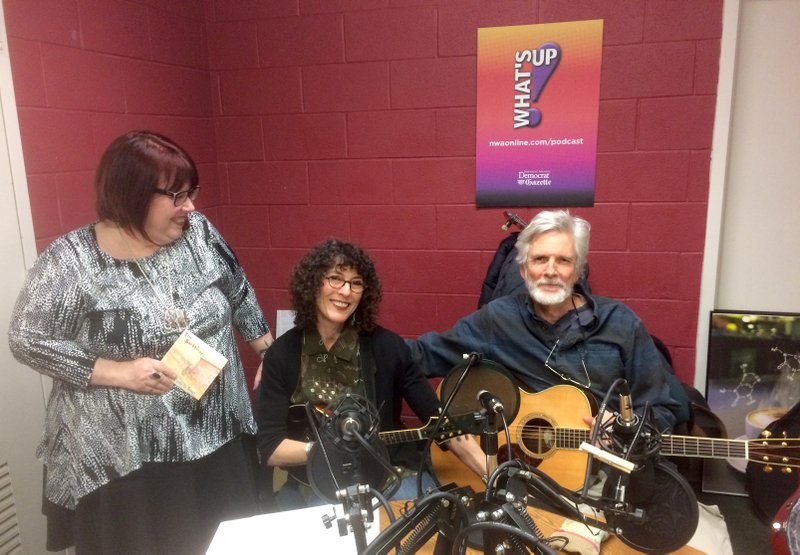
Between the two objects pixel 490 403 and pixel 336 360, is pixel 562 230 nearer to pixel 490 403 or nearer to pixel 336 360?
pixel 336 360

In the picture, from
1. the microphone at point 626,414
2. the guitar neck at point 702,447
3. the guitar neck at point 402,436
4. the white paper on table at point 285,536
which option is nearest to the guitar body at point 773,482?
the guitar neck at point 702,447

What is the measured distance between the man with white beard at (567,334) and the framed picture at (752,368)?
676mm

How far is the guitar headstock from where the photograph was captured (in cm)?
139

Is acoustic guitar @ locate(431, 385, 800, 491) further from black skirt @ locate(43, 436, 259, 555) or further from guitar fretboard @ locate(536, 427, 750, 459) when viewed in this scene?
black skirt @ locate(43, 436, 259, 555)

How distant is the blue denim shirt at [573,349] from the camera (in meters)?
1.90

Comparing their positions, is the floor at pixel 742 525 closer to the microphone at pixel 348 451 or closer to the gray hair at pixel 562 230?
the gray hair at pixel 562 230

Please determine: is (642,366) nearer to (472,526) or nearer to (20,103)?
(472,526)

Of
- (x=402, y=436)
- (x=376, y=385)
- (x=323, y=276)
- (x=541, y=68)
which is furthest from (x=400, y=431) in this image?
(x=541, y=68)

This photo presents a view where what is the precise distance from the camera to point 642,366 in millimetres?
1901

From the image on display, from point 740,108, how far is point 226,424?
2.32 meters

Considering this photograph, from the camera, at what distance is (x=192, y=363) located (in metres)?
1.58

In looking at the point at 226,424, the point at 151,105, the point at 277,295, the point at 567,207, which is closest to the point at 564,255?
the point at 567,207

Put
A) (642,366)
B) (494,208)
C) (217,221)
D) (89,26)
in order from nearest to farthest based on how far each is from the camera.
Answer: (642,366) < (89,26) < (494,208) < (217,221)

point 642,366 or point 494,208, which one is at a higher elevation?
point 494,208
